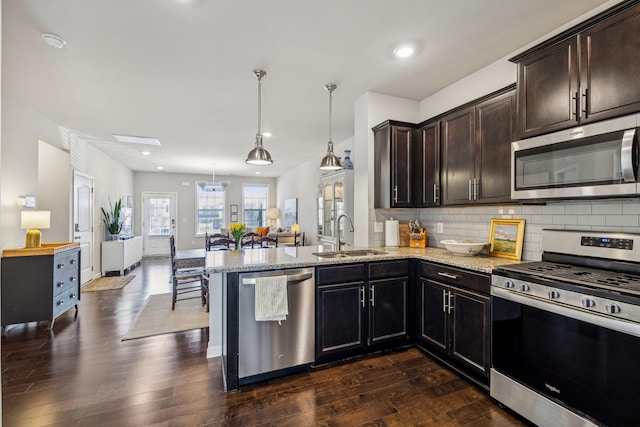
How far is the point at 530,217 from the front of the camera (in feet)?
8.20

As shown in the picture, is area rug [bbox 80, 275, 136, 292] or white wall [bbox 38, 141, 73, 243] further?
area rug [bbox 80, 275, 136, 292]

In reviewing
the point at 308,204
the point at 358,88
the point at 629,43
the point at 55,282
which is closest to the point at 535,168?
the point at 629,43

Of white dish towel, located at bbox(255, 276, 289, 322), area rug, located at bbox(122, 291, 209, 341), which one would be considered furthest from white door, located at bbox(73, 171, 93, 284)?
white dish towel, located at bbox(255, 276, 289, 322)

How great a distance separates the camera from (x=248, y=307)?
2248 millimetres

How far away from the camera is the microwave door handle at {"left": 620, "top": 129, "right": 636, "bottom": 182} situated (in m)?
A: 1.62

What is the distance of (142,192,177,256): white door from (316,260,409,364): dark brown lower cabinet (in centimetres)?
828

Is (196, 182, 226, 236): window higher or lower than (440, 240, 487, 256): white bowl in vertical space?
higher

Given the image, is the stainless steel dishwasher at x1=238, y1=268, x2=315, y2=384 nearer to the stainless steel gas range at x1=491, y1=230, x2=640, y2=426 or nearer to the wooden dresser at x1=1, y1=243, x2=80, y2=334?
the stainless steel gas range at x1=491, y1=230, x2=640, y2=426

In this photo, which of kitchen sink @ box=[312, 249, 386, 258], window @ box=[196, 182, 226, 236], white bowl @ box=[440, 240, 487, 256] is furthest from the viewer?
window @ box=[196, 182, 226, 236]

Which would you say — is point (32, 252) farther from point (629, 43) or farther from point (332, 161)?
point (629, 43)

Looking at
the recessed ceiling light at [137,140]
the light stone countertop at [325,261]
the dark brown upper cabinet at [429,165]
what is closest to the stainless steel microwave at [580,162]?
the light stone countertop at [325,261]

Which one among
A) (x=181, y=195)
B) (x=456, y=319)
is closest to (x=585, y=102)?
(x=456, y=319)

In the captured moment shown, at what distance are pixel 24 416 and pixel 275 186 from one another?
353 inches

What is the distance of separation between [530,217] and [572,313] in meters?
1.12
